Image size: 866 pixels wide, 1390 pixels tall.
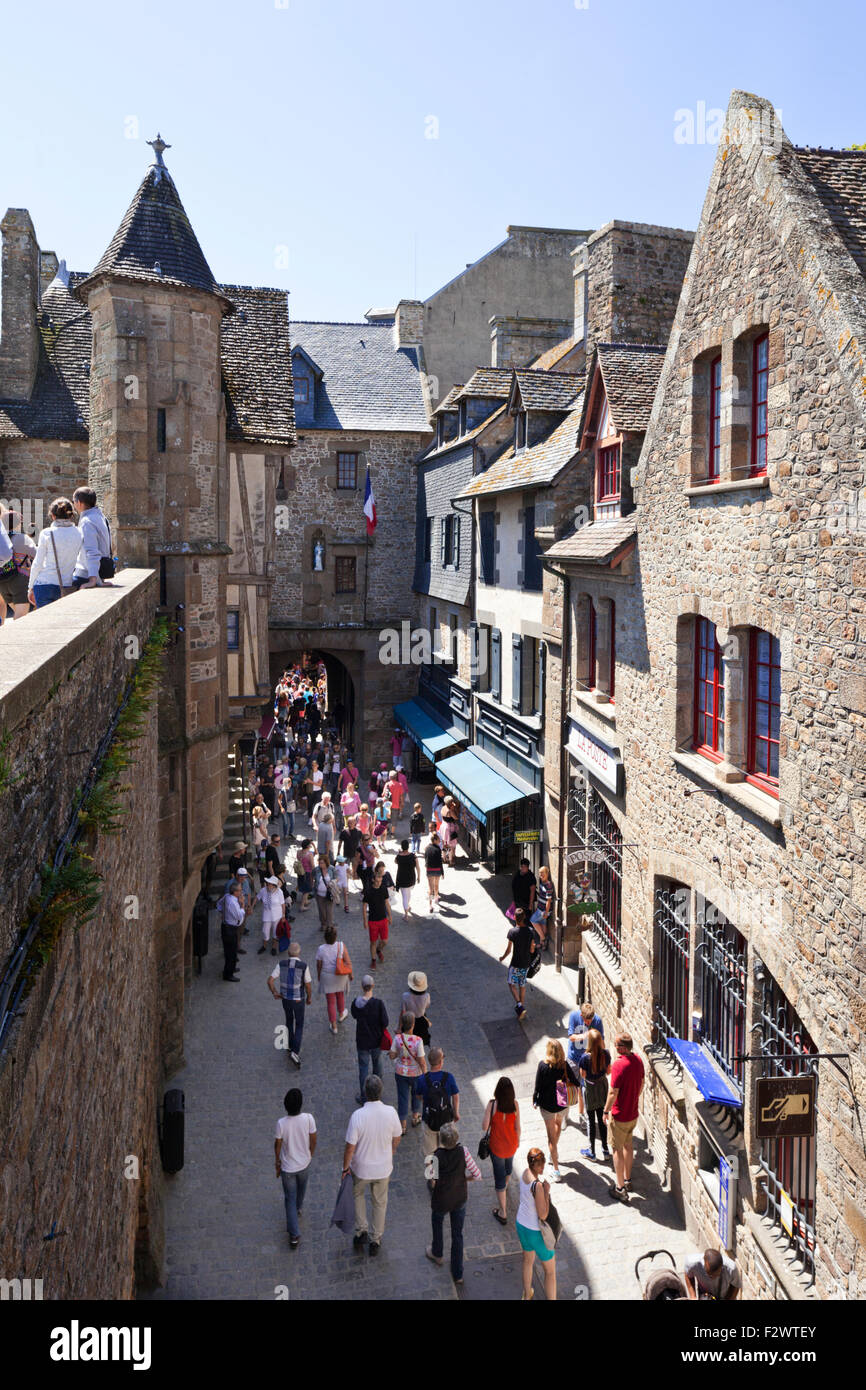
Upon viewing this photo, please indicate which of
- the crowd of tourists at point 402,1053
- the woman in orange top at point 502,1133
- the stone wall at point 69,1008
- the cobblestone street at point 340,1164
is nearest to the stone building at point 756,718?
the crowd of tourists at point 402,1053

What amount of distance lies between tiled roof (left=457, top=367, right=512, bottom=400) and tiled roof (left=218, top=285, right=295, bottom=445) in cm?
556

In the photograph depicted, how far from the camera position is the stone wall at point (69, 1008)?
3379 millimetres

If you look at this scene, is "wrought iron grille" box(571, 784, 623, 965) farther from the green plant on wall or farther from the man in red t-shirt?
the green plant on wall

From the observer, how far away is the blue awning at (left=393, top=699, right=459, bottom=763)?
2452 cm

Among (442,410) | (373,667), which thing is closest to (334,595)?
(373,667)

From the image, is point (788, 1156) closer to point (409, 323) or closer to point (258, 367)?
point (258, 367)

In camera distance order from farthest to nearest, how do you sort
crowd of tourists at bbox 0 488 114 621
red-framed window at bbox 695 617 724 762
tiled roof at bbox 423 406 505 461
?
1. tiled roof at bbox 423 406 505 461
2. red-framed window at bbox 695 617 724 762
3. crowd of tourists at bbox 0 488 114 621

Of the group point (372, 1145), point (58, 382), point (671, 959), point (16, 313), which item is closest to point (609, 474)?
point (671, 959)

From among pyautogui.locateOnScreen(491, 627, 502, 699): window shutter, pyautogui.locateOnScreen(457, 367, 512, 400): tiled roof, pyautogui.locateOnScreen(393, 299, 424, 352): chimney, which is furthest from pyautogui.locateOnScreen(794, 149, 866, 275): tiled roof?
pyautogui.locateOnScreen(393, 299, 424, 352): chimney

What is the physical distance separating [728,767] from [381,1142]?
455 centimetres

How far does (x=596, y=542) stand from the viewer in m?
13.6
